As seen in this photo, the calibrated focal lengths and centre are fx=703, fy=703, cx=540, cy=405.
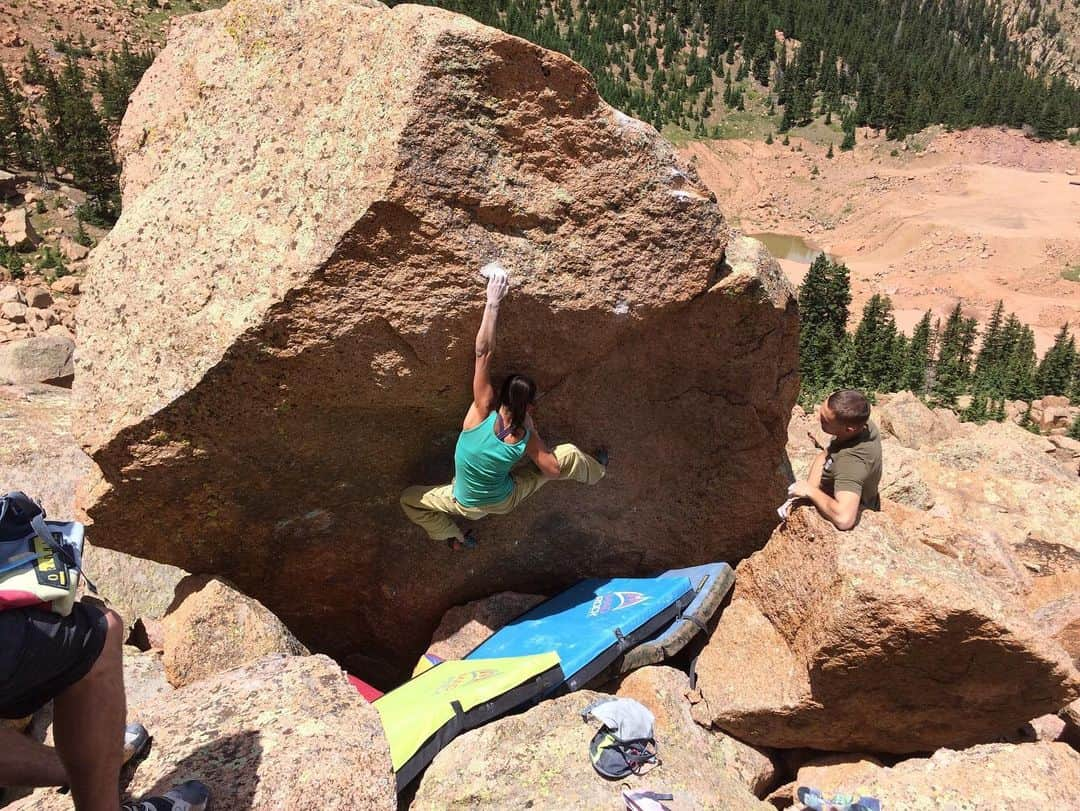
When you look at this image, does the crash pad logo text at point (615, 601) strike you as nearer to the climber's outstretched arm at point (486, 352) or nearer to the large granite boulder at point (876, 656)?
the large granite boulder at point (876, 656)

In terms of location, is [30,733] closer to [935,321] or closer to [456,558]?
[456,558]

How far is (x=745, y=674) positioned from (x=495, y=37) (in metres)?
3.76

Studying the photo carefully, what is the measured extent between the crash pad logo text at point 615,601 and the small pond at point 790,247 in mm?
31051

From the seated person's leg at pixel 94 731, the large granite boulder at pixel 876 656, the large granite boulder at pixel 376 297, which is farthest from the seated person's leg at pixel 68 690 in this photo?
the large granite boulder at pixel 876 656

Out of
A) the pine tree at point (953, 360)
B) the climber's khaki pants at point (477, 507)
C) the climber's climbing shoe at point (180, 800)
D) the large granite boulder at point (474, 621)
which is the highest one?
the climber's khaki pants at point (477, 507)

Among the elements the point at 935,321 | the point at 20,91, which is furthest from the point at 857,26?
the point at 20,91

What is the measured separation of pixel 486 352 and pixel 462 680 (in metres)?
1.85

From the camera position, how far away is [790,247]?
3516 centimetres

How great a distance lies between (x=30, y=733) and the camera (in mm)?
3590

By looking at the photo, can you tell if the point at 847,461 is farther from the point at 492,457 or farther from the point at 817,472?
the point at 492,457

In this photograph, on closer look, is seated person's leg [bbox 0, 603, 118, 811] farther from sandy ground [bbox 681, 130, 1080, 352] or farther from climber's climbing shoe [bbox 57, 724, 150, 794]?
sandy ground [bbox 681, 130, 1080, 352]

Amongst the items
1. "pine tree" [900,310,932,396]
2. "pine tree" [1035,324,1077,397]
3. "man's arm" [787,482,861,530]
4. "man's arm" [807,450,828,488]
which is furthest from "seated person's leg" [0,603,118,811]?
"pine tree" [1035,324,1077,397]

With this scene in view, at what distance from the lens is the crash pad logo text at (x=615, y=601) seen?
15.2ft

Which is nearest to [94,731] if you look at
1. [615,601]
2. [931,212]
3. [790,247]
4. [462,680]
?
[462,680]
